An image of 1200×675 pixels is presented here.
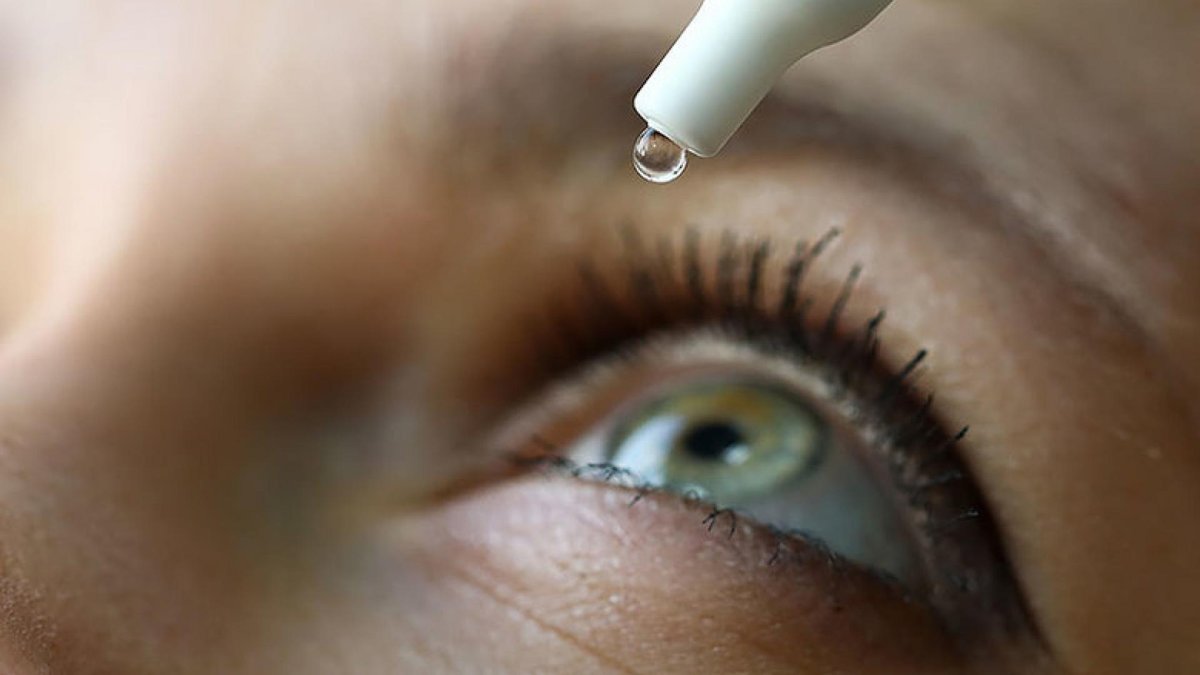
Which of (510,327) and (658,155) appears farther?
(510,327)

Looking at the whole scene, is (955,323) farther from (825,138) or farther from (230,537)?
(230,537)

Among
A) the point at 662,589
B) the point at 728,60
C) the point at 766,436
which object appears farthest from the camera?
the point at 766,436

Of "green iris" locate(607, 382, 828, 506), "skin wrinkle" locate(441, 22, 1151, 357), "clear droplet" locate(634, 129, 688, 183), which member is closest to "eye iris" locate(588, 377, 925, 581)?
"green iris" locate(607, 382, 828, 506)

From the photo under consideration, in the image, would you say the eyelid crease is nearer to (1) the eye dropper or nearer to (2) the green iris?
(2) the green iris

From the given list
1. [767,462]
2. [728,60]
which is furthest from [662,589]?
[728,60]

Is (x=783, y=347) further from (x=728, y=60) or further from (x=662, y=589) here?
(x=728, y=60)

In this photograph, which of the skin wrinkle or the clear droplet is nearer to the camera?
the clear droplet

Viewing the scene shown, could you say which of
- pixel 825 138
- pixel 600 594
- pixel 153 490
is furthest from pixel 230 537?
pixel 825 138

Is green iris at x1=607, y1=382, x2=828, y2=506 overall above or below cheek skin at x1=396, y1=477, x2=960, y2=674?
above
